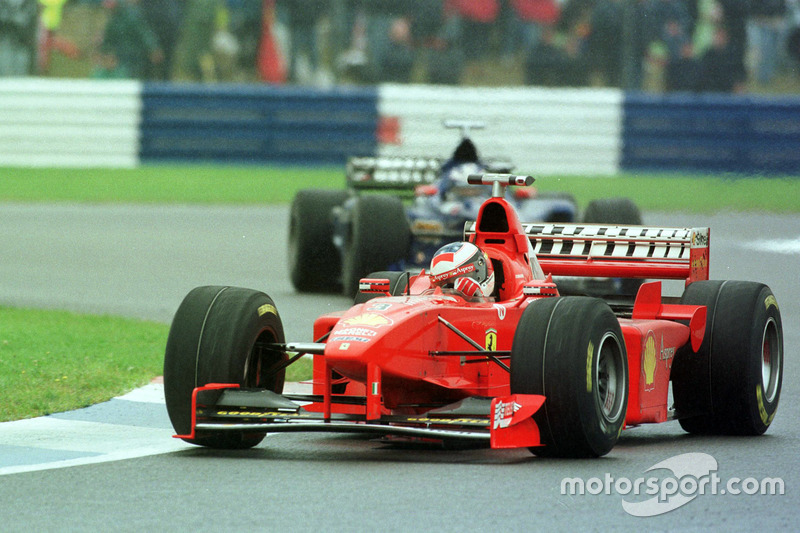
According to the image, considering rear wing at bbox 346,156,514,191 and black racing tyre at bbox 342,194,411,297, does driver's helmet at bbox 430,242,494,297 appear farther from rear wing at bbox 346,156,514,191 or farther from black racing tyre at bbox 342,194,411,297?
rear wing at bbox 346,156,514,191

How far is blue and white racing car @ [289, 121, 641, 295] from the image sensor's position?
44.9 feet

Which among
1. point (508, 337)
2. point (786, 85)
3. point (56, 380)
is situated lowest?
point (56, 380)

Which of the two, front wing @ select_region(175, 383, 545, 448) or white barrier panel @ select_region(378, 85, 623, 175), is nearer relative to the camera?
front wing @ select_region(175, 383, 545, 448)

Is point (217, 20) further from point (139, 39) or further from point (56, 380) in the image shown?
point (56, 380)

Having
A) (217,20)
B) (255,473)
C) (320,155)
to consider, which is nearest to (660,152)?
(320,155)

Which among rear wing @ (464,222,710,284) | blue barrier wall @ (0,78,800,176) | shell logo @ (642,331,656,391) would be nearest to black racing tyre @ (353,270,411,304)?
rear wing @ (464,222,710,284)

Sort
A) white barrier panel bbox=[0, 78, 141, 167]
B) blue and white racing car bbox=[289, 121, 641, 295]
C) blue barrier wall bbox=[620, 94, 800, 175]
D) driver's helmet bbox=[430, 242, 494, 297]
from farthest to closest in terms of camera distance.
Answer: white barrier panel bbox=[0, 78, 141, 167]
blue barrier wall bbox=[620, 94, 800, 175]
blue and white racing car bbox=[289, 121, 641, 295]
driver's helmet bbox=[430, 242, 494, 297]

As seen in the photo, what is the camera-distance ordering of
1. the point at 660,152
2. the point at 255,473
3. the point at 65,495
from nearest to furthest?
the point at 65,495, the point at 255,473, the point at 660,152

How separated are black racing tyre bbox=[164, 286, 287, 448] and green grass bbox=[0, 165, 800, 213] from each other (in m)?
15.9

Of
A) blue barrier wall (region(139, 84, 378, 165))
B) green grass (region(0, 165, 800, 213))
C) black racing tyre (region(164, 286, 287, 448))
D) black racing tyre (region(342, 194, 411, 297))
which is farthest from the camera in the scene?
A: blue barrier wall (region(139, 84, 378, 165))

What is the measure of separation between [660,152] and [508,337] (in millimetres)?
18151

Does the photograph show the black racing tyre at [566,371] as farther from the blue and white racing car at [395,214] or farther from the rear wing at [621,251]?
the blue and white racing car at [395,214]

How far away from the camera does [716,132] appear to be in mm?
25141

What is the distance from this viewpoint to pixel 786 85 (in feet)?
92.8
